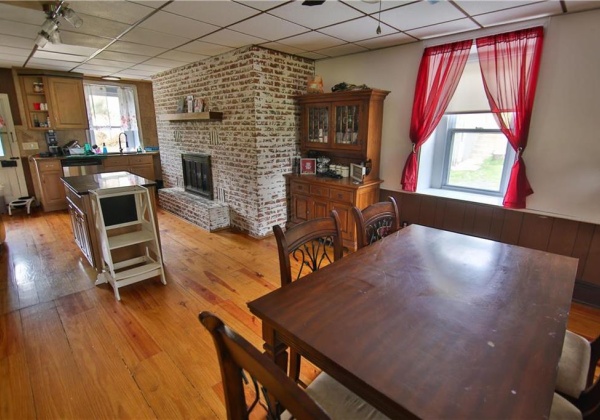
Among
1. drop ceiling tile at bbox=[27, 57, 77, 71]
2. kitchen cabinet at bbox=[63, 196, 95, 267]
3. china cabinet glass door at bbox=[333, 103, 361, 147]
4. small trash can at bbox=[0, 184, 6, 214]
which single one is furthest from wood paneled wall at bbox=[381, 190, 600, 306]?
small trash can at bbox=[0, 184, 6, 214]

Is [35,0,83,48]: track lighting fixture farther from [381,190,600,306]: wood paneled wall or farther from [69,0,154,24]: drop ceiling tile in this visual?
[381,190,600,306]: wood paneled wall

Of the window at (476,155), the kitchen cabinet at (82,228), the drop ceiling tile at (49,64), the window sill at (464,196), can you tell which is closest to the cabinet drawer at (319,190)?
the window sill at (464,196)

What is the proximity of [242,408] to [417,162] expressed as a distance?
3239mm

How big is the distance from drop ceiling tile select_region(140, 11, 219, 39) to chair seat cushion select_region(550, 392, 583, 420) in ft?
11.4

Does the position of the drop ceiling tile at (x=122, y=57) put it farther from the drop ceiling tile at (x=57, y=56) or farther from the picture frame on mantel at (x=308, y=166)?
the picture frame on mantel at (x=308, y=166)

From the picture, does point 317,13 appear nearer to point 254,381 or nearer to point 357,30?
point 357,30

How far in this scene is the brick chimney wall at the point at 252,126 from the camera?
3.88 meters

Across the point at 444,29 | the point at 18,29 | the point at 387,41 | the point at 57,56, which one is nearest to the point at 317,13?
the point at 387,41

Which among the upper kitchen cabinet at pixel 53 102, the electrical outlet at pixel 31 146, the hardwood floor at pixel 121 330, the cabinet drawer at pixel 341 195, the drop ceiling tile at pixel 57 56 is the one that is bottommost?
the hardwood floor at pixel 121 330

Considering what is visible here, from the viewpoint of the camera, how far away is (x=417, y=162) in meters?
3.54

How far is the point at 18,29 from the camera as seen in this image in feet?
9.97

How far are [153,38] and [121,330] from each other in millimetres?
2951

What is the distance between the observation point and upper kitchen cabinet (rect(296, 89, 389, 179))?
3566mm

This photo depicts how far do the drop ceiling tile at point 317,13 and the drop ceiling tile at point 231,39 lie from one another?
0.73 metres
